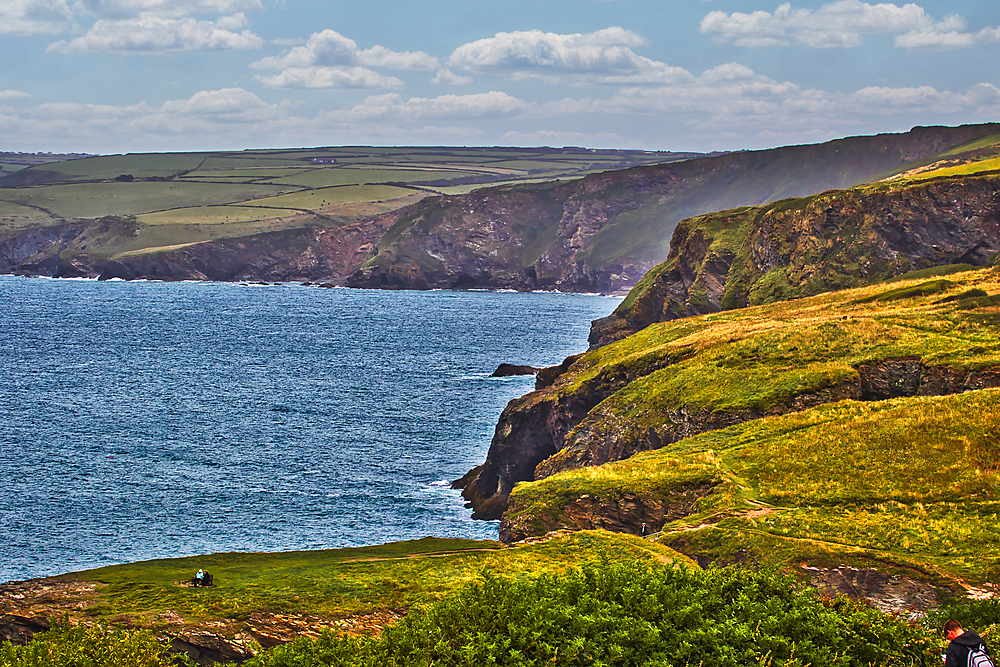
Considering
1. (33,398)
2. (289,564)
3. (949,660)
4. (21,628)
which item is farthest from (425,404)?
(949,660)

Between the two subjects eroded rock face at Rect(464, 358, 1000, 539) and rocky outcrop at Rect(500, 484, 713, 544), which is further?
eroded rock face at Rect(464, 358, 1000, 539)

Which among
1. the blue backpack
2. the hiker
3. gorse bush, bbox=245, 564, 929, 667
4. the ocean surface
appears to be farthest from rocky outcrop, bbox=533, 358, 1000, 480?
the blue backpack

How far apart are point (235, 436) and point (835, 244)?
192ft

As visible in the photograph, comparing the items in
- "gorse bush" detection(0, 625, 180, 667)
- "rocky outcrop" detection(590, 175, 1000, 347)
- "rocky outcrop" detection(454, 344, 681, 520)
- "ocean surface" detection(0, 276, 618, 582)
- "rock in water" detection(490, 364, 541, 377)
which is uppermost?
"rocky outcrop" detection(590, 175, 1000, 347)

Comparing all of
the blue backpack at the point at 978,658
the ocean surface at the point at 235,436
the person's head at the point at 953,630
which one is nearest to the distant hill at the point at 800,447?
the person's head at the point at 953,630

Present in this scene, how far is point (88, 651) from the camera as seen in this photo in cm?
1645

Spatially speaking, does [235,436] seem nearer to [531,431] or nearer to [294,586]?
[531,431]

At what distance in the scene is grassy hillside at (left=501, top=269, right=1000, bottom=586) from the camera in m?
28.1

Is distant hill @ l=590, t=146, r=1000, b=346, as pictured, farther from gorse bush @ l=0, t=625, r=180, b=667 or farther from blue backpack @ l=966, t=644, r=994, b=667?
gorse bush @ l=0, t=625, r=180, b=667

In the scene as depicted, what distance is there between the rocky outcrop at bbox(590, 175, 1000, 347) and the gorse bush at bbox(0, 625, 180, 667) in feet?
252

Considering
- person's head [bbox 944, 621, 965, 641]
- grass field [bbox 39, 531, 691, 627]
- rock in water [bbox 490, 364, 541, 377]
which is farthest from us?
rock in water [bbox 490, 364, 541, 377]

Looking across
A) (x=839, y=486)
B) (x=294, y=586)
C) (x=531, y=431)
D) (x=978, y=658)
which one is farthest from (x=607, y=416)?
(x=978, y=658)

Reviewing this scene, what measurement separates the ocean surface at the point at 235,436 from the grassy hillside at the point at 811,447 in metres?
15.1

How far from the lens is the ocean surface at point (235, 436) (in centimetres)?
5616
